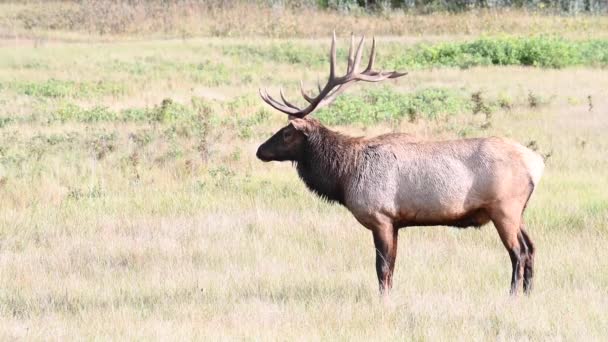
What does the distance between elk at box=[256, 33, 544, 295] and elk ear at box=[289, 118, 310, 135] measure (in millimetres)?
322

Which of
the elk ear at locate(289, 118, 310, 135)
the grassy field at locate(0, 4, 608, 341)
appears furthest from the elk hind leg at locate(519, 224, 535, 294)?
the elk ear at locate(289, 118, 310, 135)

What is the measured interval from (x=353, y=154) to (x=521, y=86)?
1286cm

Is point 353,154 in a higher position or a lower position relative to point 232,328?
higher

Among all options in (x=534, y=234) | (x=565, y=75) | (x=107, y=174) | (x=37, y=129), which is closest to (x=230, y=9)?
(x=565, y=75)

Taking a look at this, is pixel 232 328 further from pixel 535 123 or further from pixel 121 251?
pixel 535 123

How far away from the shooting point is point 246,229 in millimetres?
9539

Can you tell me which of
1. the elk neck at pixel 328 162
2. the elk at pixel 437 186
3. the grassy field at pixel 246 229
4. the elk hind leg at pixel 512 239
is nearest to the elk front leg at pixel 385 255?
the elk at pixel 437 186

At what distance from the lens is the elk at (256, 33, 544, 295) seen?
7.20 m

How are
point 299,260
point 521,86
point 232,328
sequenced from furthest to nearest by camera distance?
point 521,86 → point 299,260 → point 232,328

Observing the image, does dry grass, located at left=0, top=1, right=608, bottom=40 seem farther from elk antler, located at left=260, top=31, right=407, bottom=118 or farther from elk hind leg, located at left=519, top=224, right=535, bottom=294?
elk hind leg, located at left=519, top=224, right=535, bottom=294

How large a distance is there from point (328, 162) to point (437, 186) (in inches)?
38.3

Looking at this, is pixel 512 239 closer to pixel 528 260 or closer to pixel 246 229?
pixel 528 260

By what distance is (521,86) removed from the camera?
19984 millimetres

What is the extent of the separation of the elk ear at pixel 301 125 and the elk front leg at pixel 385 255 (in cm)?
110
